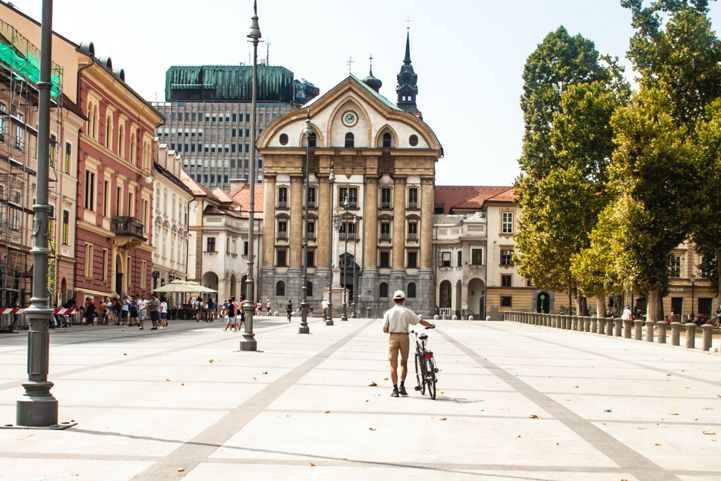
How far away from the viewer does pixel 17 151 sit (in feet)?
138

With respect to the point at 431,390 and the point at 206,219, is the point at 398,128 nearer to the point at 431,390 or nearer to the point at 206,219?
the point at 206,219

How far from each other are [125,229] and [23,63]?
15824mm

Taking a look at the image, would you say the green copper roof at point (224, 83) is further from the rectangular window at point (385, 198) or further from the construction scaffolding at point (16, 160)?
the construction scaffolding at point (16, 160)

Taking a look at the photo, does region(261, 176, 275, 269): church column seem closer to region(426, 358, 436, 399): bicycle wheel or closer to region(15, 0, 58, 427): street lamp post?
region(426, 358, 436, 399): bicycle wheel

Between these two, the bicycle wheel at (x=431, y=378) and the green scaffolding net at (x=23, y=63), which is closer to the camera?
the bicycle wheel at (x=431, y=378)

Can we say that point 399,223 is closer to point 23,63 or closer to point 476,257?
point 476,257

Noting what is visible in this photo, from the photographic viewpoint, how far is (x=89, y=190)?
5238 centimetres

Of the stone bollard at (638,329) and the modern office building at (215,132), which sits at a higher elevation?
the modern office building at (215,132)

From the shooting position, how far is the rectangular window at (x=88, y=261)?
51.8 metres

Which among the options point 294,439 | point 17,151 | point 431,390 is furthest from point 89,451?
point 17,151

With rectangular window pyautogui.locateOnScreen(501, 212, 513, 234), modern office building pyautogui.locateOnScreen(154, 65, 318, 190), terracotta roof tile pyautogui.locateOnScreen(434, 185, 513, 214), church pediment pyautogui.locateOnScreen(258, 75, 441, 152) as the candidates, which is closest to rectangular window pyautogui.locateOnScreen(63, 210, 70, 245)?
church pediment pyautogui.locateOnScreen(258, 75, 441, 152)

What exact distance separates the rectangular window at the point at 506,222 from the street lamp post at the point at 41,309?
9325cm

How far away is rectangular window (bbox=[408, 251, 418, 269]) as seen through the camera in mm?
104500

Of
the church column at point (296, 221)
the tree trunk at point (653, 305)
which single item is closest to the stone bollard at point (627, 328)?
the tree trunk at point (653, 305)
